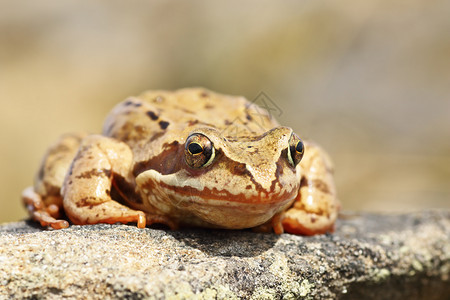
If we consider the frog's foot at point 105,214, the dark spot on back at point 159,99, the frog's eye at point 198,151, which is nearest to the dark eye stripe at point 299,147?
the frog's eye at point 198,151

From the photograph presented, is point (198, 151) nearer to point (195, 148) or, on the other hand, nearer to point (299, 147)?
point (195, 148)

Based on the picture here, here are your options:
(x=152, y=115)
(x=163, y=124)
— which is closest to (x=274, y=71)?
(x=152, y=115)

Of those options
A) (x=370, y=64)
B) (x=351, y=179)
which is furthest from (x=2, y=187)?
(x=370, y=64)

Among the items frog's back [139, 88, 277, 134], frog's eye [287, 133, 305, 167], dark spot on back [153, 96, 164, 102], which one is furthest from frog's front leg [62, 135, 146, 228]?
frog's eye [287, 133, 305, 167]

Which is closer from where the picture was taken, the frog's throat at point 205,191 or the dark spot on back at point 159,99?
the frog's throat at point 205,191

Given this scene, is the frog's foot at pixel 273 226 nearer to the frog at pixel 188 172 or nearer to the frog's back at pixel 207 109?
the frog at pixel 188 172

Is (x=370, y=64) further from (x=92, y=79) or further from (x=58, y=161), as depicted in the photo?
(x=58, y=161)

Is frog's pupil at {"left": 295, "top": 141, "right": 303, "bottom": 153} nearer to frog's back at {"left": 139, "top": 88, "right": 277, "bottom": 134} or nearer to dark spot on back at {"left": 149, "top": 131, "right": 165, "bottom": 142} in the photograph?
frog's back at {"left": 139, "top": 88, "right": 277, "bottom": 134}
